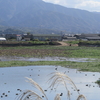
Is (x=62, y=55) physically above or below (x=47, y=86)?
below

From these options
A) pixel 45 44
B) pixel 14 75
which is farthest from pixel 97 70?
pixel 45 44

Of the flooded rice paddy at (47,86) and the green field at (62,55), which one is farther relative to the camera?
the green field at (62,55)

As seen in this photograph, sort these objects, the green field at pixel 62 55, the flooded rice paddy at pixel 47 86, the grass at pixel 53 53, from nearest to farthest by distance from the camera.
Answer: the flooded rice paddy at pixel 47 86
the green field at pixel 62 55
the grass at pixel 53 53

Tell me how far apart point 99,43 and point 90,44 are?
2.51 metres

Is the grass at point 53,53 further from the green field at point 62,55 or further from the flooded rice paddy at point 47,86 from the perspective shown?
the flooded rice paddy at point 47,86

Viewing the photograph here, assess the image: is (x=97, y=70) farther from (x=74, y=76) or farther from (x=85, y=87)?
(x=85, y=87)

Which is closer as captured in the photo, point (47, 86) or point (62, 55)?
point (47, 86)

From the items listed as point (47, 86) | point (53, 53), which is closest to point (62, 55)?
point (53, 53)

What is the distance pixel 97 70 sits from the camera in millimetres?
26219

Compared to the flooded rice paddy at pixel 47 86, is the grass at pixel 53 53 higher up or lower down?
lower down

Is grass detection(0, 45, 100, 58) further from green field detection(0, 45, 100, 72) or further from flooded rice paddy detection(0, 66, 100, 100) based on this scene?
flooded rice paddy detection(0, 66, 100, 100)

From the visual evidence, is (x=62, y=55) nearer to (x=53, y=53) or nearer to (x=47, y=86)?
(x=53, y=53)

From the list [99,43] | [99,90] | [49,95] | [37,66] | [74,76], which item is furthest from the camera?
[99,43]

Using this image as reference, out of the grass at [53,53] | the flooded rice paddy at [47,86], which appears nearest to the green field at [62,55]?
the grass at [53,53]
